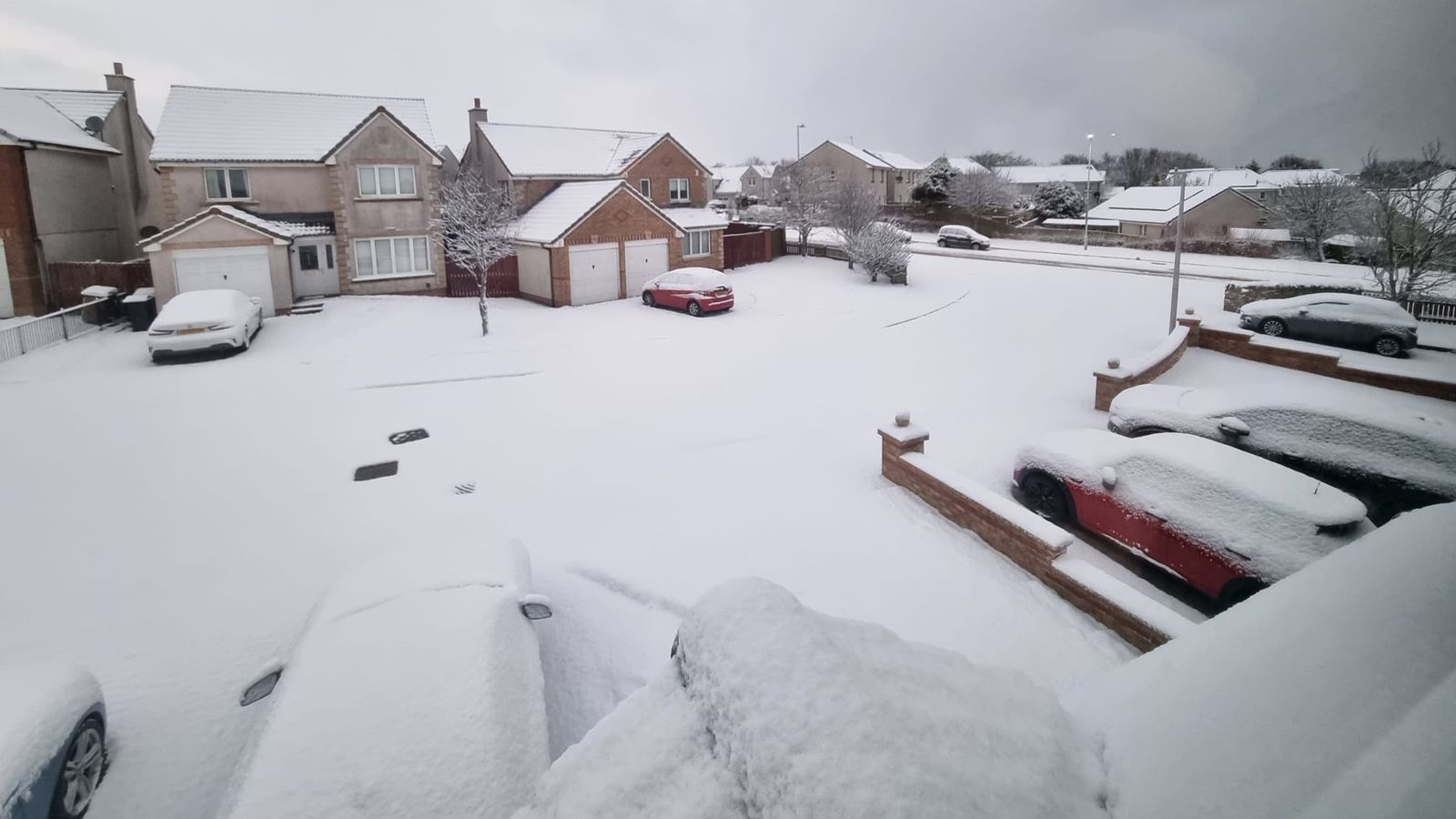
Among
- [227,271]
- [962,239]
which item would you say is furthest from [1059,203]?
[227,271]

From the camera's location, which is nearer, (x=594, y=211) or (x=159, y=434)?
(x=159, y=434)

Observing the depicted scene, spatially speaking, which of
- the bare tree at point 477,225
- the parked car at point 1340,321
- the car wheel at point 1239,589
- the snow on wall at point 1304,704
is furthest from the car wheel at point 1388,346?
the bare tree at point 477,225

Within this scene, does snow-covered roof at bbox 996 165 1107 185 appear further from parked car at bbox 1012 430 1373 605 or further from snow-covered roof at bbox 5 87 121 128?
parked car at bbox 1012 430 1373 605

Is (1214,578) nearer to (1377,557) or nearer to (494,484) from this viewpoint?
(1377,557)

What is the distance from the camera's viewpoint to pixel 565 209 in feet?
90.3

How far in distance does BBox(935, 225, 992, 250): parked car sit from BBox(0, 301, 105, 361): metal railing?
4200 centimetres

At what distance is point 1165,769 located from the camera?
296 cm

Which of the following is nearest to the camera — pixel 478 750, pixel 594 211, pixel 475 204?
pixel 478 750

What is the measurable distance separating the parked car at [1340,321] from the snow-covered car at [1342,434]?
8.22 m

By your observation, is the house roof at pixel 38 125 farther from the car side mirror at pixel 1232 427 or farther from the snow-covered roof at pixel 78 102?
the car side mirror at pixel 1232 427

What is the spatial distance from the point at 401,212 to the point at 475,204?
5970 millimetres

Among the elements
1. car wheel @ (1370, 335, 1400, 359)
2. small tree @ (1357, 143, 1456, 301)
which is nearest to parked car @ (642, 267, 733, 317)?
small tree @ (1357, 143, 1456, 301)

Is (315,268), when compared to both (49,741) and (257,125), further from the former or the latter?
(49,741)

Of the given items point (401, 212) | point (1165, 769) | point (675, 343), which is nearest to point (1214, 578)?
point (1165, 769)
